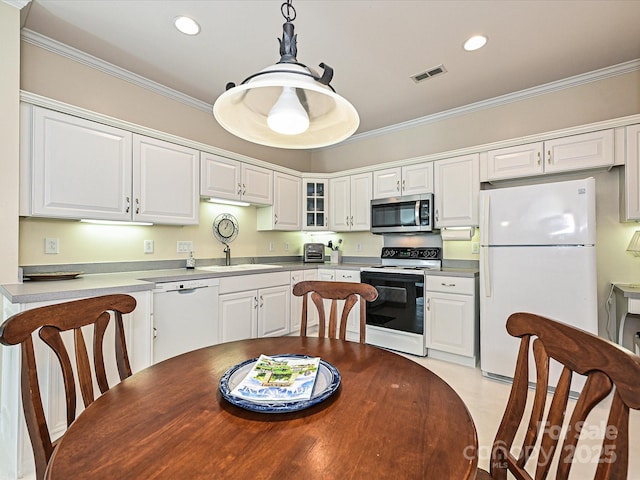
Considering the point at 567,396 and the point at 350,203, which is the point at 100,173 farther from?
the point at 567,396

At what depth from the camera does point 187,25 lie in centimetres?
226

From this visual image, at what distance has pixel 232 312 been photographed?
2992 millimetres

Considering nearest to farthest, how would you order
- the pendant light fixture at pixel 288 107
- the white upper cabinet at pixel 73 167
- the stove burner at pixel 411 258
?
1. the pendant light fixture at pixel 288 107
2. the white upper cabinet at pixel 73 167
3. the stove burner at pixel 411 258

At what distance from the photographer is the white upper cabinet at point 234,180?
10.2 ft

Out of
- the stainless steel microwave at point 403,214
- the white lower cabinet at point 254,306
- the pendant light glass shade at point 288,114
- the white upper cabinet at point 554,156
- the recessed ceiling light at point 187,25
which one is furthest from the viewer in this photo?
the stainless steel microwave at point 403,214

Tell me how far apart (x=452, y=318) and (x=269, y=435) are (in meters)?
2.75

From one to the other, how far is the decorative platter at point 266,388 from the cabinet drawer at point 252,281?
1799 mm

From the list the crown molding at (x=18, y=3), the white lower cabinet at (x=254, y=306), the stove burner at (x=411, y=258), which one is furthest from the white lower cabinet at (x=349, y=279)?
the crown molding at (x=18, y=3)

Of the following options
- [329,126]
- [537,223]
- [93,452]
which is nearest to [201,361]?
[93,452]

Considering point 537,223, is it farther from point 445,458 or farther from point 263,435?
point 263,435

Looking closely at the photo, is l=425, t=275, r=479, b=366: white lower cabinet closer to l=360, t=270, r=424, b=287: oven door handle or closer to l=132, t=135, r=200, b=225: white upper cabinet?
l=360, t=270, r=424, b=287: oven door handle

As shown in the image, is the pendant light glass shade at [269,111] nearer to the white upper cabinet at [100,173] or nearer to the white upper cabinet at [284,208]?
the white upper cabinet at [100,173]

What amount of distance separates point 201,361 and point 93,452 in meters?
0.54

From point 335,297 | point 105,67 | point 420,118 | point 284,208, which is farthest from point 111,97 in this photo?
point 420,118
